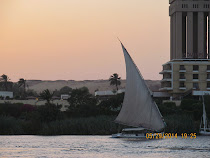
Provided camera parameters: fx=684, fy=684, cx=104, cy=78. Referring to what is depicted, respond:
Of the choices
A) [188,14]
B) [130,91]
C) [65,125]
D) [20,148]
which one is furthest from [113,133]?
[188,14]

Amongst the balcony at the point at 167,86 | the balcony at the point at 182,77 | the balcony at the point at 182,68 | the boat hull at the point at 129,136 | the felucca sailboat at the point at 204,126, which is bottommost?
the boat hull at the point at 129,136

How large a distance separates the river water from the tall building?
5900cm

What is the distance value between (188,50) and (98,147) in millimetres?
83310

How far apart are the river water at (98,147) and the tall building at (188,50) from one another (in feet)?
194

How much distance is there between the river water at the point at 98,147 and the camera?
62344 mm

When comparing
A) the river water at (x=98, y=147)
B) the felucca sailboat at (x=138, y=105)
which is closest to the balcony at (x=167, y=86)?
the river water at (x=98, y=147)

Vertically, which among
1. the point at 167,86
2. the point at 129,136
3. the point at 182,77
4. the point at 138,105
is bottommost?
the point at 129,136

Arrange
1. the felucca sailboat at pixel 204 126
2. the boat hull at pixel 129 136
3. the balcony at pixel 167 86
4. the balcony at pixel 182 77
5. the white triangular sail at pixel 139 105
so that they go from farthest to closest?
the balcony at pixel 167 86
the balcony at pixel 182 77
the felucca sailboat at pixel 204 126
the boat hull at pixel 129 136
the white triangular sail at pixel 139 105

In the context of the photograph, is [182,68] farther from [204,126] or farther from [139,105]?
[139,105]

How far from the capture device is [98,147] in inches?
2729

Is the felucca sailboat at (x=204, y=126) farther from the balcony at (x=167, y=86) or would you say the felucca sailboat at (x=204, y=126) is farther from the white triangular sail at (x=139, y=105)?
the balcony at (x=167, y=86)
